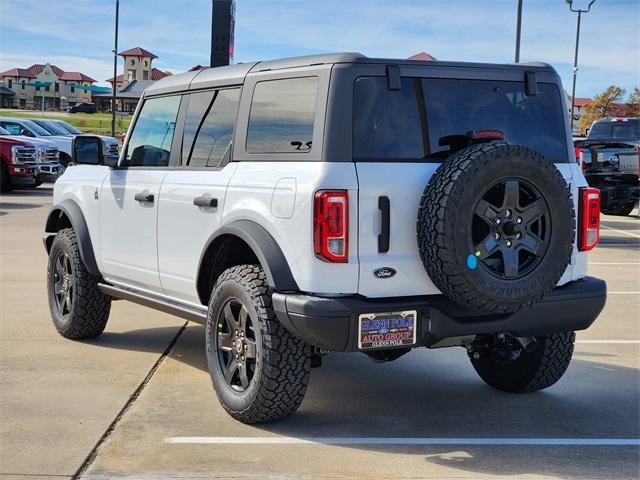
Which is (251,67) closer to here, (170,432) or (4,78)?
(170,432)

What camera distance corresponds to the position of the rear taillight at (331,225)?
458 centimetres

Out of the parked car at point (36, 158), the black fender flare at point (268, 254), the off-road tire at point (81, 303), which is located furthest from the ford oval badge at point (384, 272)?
the parked car at point (36, 158)

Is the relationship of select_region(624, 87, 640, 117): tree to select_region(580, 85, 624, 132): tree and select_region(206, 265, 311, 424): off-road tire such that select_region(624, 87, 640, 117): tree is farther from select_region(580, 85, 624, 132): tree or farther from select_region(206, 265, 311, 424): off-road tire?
select_region(206, 265, 311, 424): off-road tire

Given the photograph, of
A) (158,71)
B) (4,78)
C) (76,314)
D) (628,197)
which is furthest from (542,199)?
(4,78)

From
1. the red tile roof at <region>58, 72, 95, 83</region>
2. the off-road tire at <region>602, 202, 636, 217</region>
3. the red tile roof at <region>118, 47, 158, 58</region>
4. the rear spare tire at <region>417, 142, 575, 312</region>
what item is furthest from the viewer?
the red tile roof at <region>58, 72, 95, 83</region>

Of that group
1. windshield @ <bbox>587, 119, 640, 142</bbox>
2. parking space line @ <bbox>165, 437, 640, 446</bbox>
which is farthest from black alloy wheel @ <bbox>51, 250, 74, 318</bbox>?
windshield @ <bbox>587, 119, 640, 142</bbox>

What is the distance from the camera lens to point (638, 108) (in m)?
68.0

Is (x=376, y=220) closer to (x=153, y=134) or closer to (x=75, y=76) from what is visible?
(x=153, y=134)

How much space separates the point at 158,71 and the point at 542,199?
5316 inches

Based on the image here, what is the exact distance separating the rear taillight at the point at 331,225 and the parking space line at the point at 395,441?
976 millimetres

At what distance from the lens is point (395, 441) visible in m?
4.91

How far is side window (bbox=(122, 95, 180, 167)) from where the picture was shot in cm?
623

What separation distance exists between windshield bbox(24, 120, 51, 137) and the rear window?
2451 cm

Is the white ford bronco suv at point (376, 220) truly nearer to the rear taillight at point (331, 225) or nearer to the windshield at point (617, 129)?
the rear taillight at point (331, 225)
